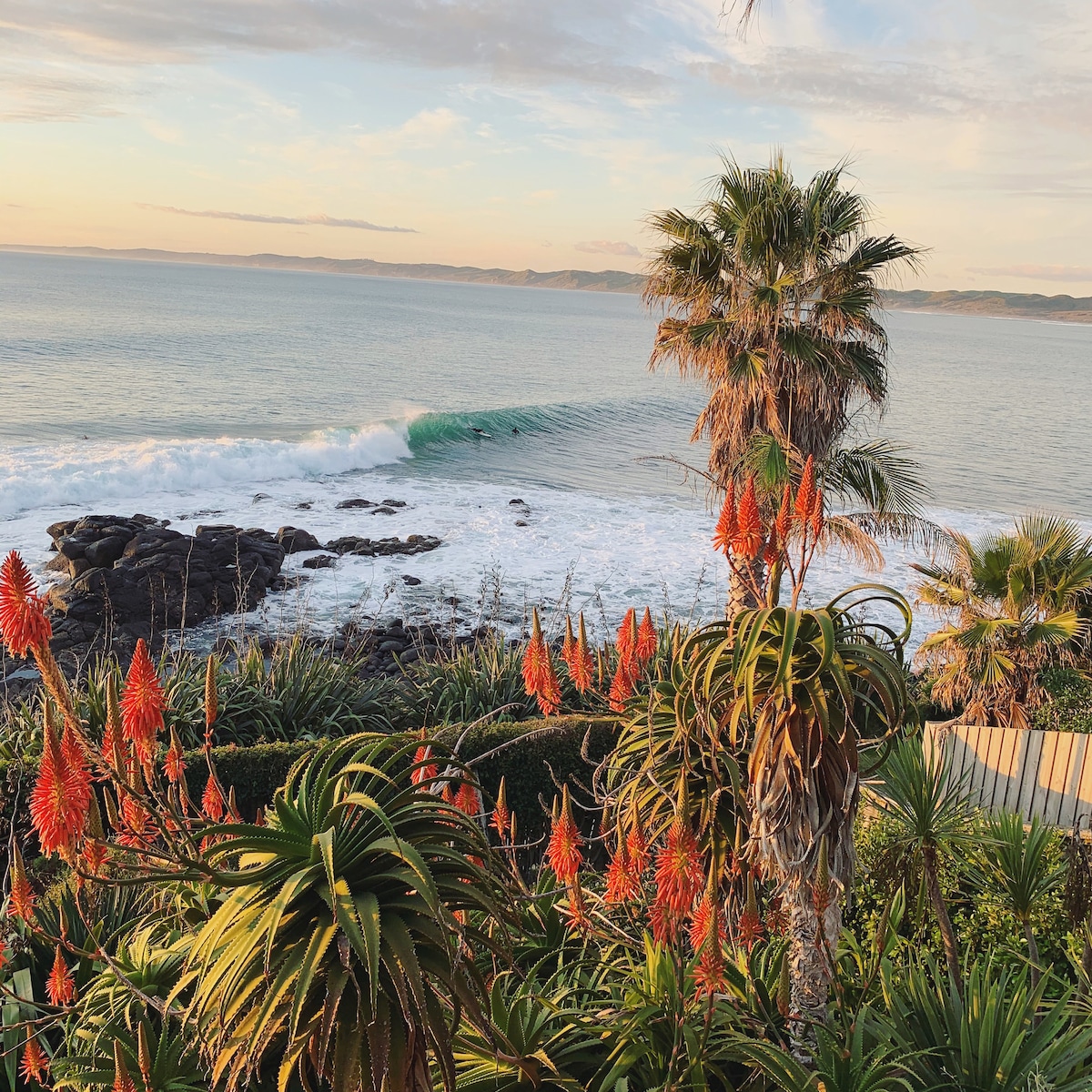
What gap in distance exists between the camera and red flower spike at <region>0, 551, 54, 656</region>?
2475 mm

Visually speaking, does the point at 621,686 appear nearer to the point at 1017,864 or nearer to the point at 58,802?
the point at 1017,864

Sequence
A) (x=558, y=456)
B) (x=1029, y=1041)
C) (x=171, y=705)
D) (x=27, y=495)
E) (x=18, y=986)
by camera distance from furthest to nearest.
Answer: (x=558, y=456) < (x=27, y=495) < (x=171, y=705) < (x=18, y=986) < (x=1029, y=1041)

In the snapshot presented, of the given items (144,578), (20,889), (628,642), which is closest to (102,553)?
(144,578)

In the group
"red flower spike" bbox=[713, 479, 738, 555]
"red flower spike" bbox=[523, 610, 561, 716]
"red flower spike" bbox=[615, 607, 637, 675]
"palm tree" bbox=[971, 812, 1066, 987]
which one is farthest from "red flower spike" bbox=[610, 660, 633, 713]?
"palm tree" bbox=[971, 812, 1066, 987]

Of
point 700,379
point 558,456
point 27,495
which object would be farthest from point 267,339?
point 700,379

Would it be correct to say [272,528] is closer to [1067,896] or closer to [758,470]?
[758,470]

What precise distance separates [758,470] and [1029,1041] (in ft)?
21.9

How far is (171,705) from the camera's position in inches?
Answer: 339

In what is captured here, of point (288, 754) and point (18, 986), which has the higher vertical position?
point (18, 986)

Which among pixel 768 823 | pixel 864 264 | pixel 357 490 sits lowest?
pixel 357 490

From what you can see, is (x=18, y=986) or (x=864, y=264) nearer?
(x=18, y=986)

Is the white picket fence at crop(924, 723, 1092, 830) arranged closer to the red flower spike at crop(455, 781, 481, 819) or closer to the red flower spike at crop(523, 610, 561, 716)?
the red flower spike at crop(523, 610, 561, 716)

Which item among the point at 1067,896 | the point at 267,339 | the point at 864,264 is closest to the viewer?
the point at 1067,896

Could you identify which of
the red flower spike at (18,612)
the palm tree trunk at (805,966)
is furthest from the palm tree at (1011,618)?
the red flower spike at (18,612)
